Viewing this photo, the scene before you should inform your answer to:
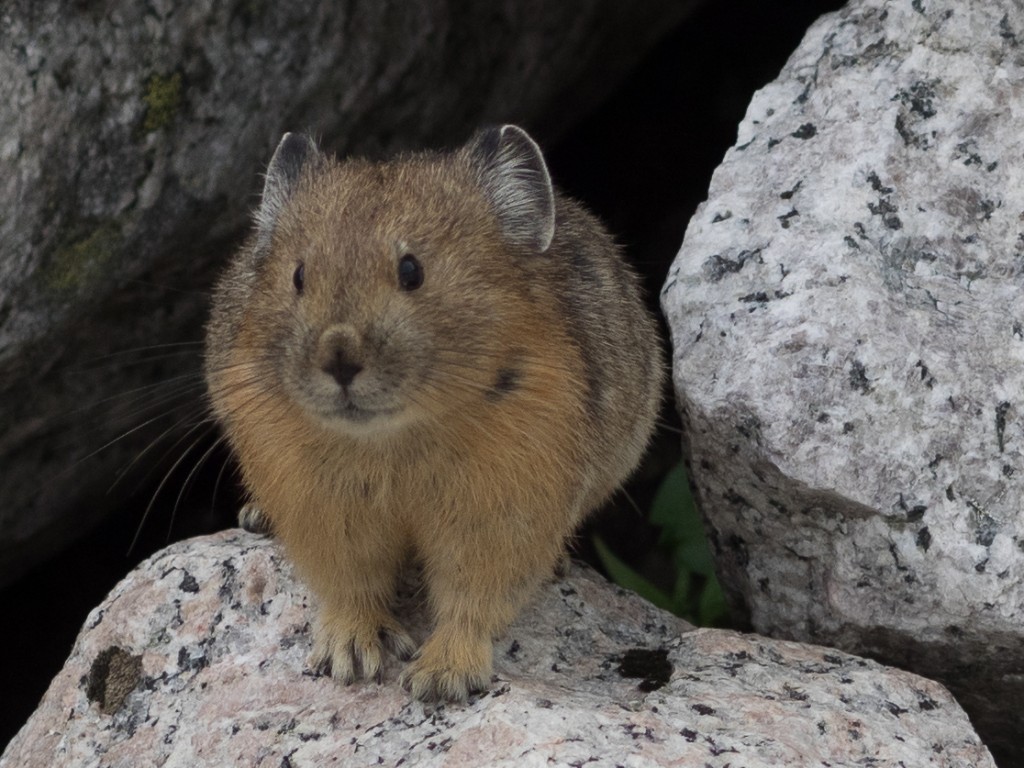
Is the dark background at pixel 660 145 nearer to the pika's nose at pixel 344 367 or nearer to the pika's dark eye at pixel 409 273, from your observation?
the pika's dark eye at pixel 409 273

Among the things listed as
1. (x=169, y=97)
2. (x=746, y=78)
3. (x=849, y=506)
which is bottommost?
(x=849, y=506)

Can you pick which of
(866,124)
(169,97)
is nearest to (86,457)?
(169,97)

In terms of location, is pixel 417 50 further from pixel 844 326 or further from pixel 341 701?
pixel 341 701

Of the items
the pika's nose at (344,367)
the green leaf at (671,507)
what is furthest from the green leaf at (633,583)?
the pika's nose at (344,367)

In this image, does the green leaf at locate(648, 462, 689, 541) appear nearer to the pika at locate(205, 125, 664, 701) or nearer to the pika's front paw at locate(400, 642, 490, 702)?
the pika at locate(205, 125, 664, 701)

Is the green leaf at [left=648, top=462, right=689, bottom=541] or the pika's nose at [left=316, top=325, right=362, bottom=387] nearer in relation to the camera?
the pika's nose at [left=316, top=325, right=362, bottom=387]

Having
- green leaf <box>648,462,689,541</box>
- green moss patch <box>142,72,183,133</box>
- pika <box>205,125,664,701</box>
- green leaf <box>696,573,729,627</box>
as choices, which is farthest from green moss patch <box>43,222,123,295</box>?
green leaf <box>696,573,729,627</box>
